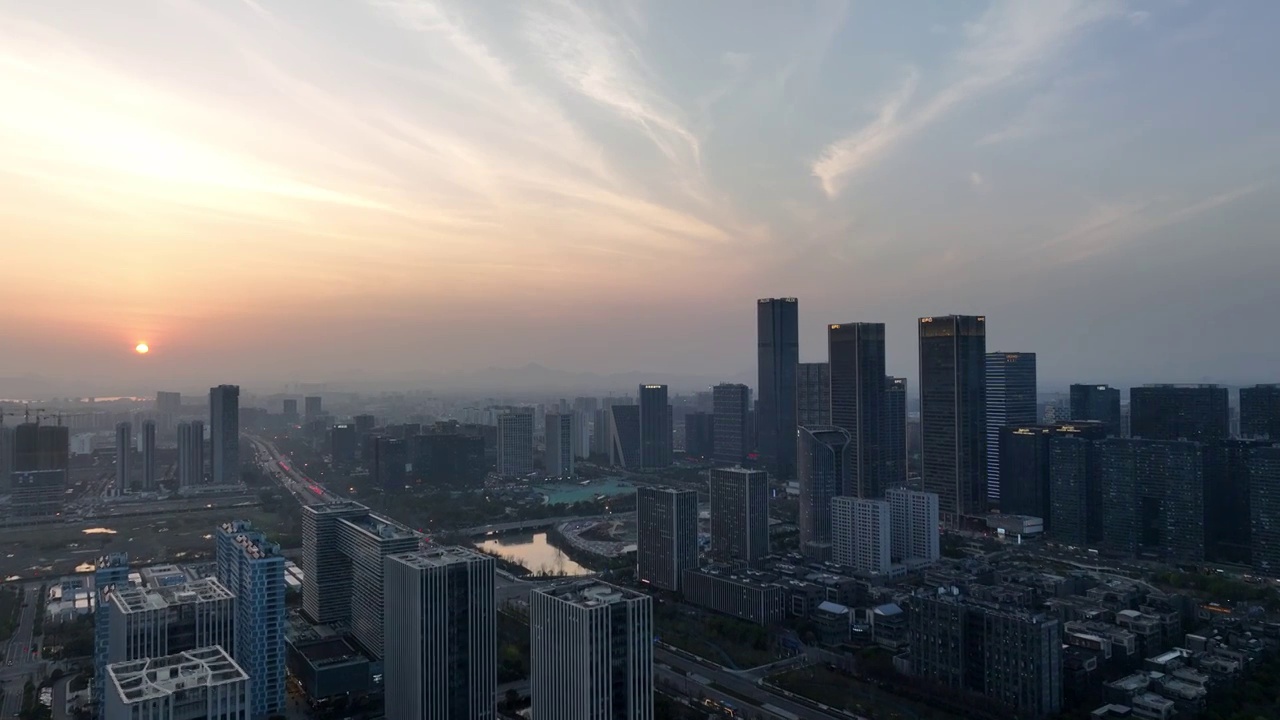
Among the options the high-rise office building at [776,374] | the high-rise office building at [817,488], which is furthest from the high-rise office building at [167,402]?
the high-rise office building at [817,488]

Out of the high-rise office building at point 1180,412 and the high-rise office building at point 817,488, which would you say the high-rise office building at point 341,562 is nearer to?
the high-rise office building at point 817,488

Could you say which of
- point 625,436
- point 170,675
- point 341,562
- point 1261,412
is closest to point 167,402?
point 625,436

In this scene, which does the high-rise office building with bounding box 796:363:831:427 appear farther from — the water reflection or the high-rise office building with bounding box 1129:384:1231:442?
the water reflection

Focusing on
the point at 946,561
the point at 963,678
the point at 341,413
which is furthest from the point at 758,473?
the point at 341,413

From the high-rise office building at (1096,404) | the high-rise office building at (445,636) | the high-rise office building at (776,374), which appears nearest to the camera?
the high-rise office building at (445,636)

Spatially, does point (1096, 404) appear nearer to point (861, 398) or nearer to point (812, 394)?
point (861, 398)
